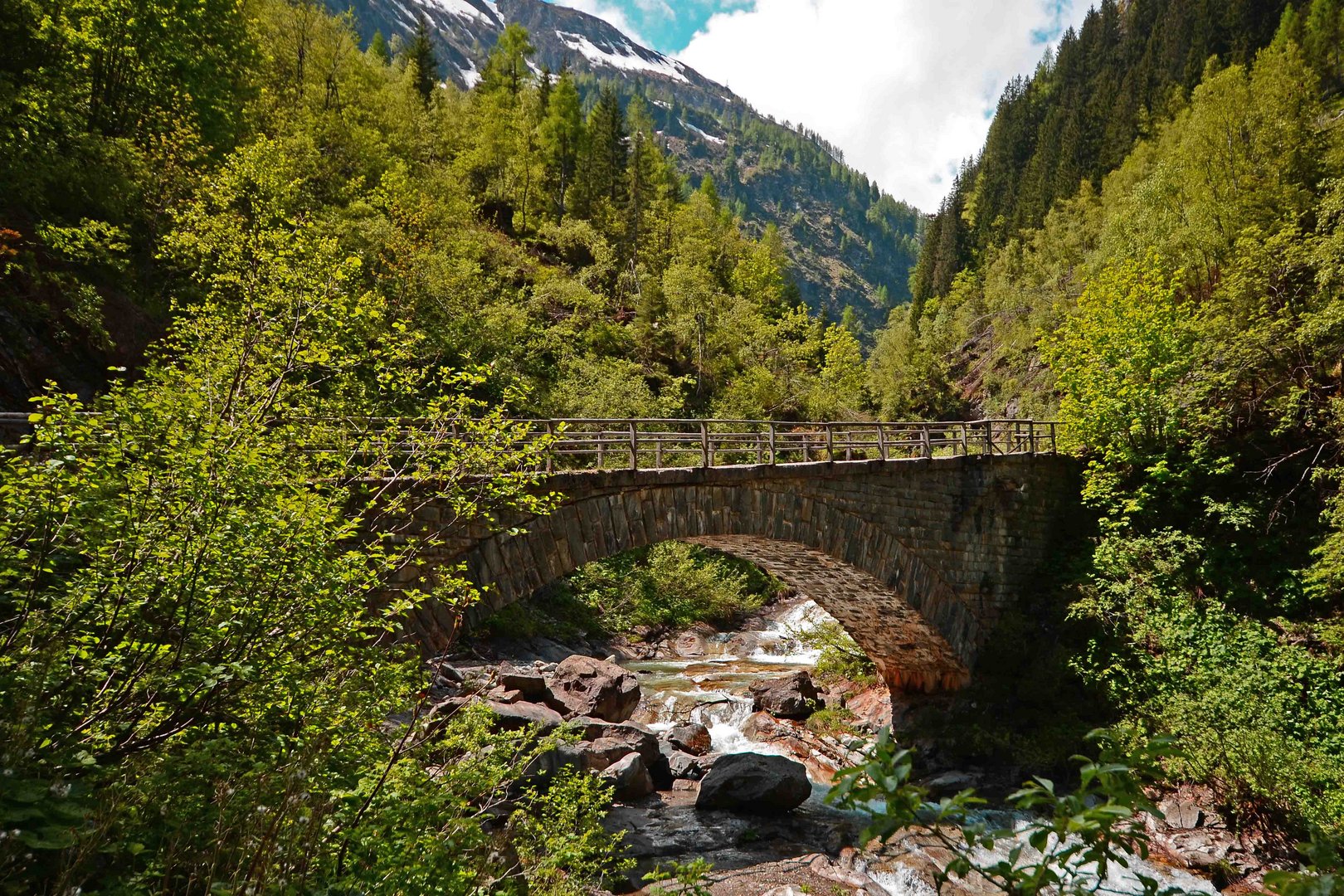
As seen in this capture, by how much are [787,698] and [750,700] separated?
1.08 meters

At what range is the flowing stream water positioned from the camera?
474 inches

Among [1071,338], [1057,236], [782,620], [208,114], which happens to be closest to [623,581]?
[782,620]

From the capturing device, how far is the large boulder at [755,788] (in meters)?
14.1

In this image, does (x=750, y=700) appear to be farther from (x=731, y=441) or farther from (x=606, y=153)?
(x=606, y=153)

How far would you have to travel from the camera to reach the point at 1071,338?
18.9m

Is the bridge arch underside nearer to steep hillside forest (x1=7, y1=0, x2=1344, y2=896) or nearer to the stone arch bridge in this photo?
the stone arch bridge

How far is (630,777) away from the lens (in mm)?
14125

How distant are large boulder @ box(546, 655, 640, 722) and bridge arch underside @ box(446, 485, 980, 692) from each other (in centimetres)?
368

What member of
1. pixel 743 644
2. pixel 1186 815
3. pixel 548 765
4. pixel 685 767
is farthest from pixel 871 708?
pixel 548 765

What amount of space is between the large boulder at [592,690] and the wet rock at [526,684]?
14.4 inches

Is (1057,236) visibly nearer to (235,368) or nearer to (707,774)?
(707,774)

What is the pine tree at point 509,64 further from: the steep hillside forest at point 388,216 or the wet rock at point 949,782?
the wet rock at point 949,782

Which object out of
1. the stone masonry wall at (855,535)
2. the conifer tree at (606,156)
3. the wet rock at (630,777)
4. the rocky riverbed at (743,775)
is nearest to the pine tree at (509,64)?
the conifer tree at (606,156)

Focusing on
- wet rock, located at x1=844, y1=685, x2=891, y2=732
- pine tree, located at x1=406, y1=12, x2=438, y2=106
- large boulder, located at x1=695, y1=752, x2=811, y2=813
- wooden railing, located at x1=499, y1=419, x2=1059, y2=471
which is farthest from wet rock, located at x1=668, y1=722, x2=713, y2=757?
pine tree, located at x1=406, y1=12, x2=438, y2=106
